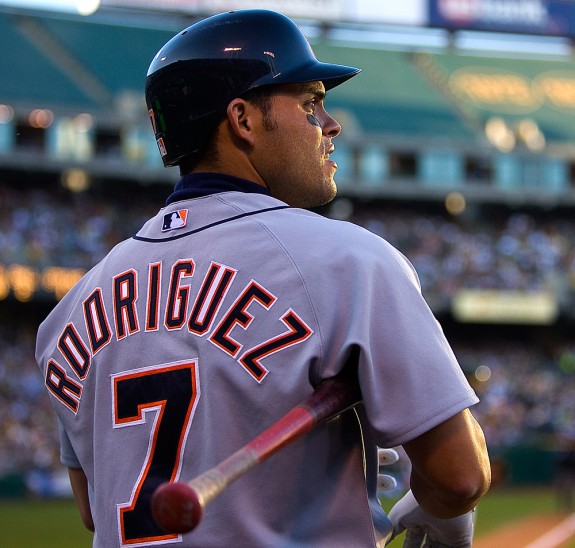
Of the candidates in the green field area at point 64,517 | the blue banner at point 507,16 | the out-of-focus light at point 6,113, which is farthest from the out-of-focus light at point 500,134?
the out-of-focus light at point 6,113

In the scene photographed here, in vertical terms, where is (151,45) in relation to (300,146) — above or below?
below

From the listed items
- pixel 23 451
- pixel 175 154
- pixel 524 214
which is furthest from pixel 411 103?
pixel 175 154

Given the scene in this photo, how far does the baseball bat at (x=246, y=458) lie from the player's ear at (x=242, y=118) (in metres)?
0.51

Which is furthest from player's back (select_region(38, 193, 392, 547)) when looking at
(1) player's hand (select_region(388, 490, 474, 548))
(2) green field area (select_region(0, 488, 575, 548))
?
(2) green field area (select_region(0, 488, 575, 548))

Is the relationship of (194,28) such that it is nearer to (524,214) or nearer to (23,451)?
(23,451)

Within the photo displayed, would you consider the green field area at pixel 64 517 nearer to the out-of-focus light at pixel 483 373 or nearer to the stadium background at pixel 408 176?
the stadium background at pixel 408 176

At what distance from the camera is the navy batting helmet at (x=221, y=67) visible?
1948mm

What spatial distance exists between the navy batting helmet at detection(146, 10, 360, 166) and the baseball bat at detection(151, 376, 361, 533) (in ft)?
→ 1.90

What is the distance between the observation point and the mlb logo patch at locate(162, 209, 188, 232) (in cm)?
198

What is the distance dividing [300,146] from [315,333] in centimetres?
43

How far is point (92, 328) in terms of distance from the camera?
6.64 ft

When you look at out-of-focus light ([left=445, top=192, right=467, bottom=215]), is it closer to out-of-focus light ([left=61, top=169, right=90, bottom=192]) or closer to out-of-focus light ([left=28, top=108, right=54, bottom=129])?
out-of-focus light ([left=61, top=169, right=90, bottom=192])

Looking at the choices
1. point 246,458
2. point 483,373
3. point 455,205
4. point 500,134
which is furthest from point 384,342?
point 500,134

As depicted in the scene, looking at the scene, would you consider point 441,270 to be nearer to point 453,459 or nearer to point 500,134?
point 500,134
